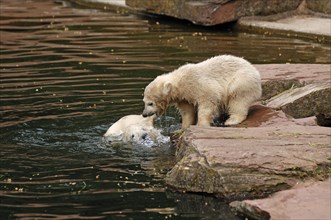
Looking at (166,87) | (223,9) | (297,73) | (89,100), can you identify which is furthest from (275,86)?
(223,9)

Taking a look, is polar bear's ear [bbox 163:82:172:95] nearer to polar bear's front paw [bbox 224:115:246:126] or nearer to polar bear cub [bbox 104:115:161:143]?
polar bear cub [bbox 104:115:161:143]

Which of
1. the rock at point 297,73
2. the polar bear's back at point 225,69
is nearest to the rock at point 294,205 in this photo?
the polar bear's back at point 225,69

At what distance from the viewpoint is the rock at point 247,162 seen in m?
7.88

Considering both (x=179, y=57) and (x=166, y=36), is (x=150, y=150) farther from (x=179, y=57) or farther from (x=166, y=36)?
(x=166, y=36)

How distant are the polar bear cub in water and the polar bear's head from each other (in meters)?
0.22

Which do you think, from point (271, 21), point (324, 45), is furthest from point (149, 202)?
point (271, 21)

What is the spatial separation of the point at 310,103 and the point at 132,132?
6.60 ft

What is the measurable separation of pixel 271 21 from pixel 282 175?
1140 centimetres

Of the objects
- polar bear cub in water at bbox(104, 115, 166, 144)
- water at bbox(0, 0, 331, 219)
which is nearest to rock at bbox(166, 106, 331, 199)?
water at bbox(0, 0, 331, 219)

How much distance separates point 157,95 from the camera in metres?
10.1

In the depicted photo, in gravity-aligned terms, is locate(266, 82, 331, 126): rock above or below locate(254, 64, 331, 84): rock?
below

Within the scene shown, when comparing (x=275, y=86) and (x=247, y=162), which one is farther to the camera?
(x=275, y=86)

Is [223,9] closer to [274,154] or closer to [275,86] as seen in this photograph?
[275,86]

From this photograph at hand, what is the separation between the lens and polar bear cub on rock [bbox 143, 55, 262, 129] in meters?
9.99
